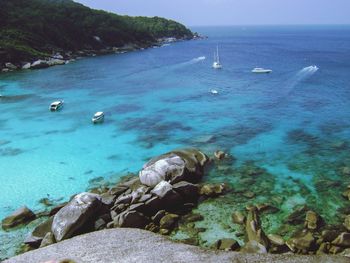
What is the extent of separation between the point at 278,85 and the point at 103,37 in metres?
97.9

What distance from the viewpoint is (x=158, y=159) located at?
3066cm

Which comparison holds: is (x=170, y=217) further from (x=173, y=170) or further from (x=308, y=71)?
(x=308, y=71)

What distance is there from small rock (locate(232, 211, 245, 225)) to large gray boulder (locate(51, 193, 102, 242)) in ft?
31.2

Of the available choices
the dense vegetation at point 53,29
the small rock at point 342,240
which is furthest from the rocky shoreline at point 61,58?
the small rock at point 342,240

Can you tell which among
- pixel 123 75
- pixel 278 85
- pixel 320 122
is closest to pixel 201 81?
pixel 278 85

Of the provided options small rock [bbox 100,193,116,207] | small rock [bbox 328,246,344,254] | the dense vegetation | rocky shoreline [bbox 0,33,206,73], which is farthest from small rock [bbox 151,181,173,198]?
the dense vegetation

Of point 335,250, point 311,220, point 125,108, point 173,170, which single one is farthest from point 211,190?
point 125,108

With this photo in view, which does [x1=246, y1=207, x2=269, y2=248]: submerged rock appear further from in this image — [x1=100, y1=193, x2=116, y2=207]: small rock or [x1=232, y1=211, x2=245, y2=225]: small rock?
[x1=100, y1=193, x2=116, y2=207]: small rock

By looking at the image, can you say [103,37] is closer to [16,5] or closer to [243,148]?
[16,5]

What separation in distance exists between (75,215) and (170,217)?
6379 mm

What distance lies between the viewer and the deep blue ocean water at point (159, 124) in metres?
33.0

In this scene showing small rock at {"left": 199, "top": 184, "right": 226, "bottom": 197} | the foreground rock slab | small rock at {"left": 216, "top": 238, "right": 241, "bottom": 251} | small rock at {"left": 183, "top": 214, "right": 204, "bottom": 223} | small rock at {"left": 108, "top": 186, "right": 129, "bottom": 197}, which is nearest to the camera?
the foreground rock slab

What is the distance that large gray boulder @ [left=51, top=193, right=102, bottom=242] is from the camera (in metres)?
22.2

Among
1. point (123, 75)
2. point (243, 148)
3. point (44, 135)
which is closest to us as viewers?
point (243, 148)
